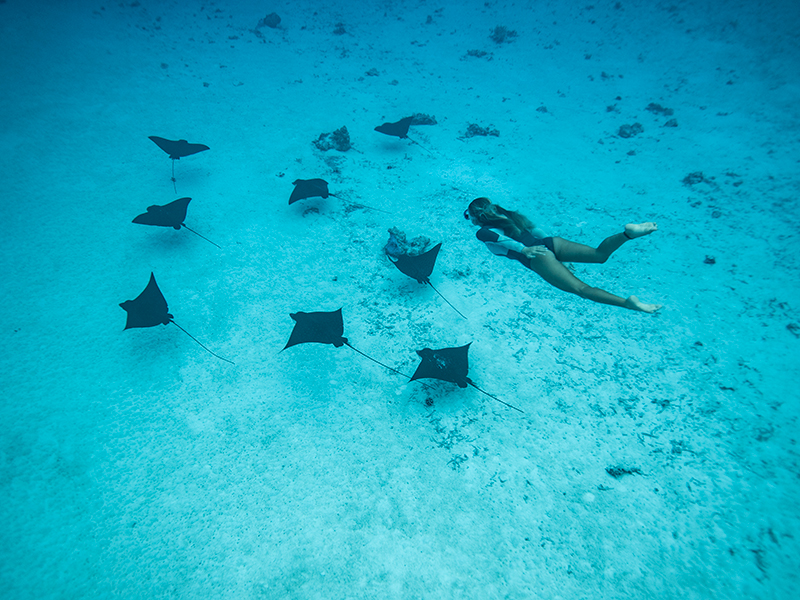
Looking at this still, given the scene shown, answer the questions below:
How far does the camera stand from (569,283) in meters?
3.15

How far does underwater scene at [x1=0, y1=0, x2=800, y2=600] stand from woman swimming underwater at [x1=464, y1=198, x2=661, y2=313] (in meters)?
0.03

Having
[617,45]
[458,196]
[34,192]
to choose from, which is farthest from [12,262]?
[617,45]

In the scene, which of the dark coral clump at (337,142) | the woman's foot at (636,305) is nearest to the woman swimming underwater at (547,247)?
the woman's foot at (636,305)

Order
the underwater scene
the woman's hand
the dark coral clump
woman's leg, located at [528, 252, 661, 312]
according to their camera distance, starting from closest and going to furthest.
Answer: the underwater scene
woman's leg, located at [528, 252, 661, 312]
the woman's hand
the dark coral clump

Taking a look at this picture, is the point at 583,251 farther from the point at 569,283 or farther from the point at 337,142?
the point at 337,142

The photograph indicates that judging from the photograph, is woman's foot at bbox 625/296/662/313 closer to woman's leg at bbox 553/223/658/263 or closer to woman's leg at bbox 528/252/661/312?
woman's leg at bbox 528/252/661/312

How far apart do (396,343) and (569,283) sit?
2194mm

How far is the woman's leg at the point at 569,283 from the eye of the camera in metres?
2.91

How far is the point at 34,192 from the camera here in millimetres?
6070

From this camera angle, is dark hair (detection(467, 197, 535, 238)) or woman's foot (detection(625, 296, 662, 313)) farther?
dark hair (detection(467, 197, 535, 238))

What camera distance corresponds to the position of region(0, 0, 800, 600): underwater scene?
275 centimetres

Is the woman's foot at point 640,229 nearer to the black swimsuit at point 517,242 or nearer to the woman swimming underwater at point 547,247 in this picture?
the woman swimming underwater at point 547,247

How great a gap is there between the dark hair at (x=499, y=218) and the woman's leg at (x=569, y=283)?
0.55 meters

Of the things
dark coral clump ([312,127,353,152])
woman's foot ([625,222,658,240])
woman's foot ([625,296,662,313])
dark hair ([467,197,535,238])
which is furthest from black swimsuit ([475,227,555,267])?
dark coral clump ([312,127,353,152])
